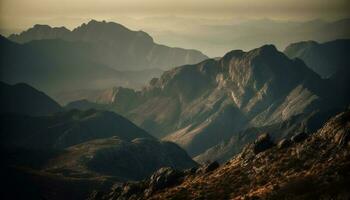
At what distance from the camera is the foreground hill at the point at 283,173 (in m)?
96.4

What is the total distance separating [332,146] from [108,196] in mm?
90980

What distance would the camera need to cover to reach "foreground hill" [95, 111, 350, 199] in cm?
9644

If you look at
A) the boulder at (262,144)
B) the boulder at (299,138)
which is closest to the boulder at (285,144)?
the boulder at (299,138)

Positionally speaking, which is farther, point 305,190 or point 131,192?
point 131,192

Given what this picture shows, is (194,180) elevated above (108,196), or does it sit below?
above

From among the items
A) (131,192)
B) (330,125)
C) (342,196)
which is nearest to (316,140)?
(330,125)

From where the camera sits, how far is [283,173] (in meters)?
113

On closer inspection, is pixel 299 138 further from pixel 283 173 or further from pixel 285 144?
pixel 283 173

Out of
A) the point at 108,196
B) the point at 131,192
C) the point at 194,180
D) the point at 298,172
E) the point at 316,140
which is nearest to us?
the point at 298,172

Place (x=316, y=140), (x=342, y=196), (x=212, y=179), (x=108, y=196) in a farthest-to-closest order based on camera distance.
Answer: (x=108, y=196), (x=212, y=179), (x=316, y=140), (x=342, y=196)

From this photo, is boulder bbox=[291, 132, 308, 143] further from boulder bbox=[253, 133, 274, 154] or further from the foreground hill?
boulder bbox=[253, 133, 274, 154]

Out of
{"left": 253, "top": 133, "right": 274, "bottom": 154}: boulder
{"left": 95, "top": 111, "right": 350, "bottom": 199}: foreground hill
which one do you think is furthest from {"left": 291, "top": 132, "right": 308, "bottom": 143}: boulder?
{"left": 253, "top": 133, "right": 274, "bottom": 154}: boulder

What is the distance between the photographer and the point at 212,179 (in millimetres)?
132000

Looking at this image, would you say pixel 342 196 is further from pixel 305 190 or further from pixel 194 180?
pixel 194 180
